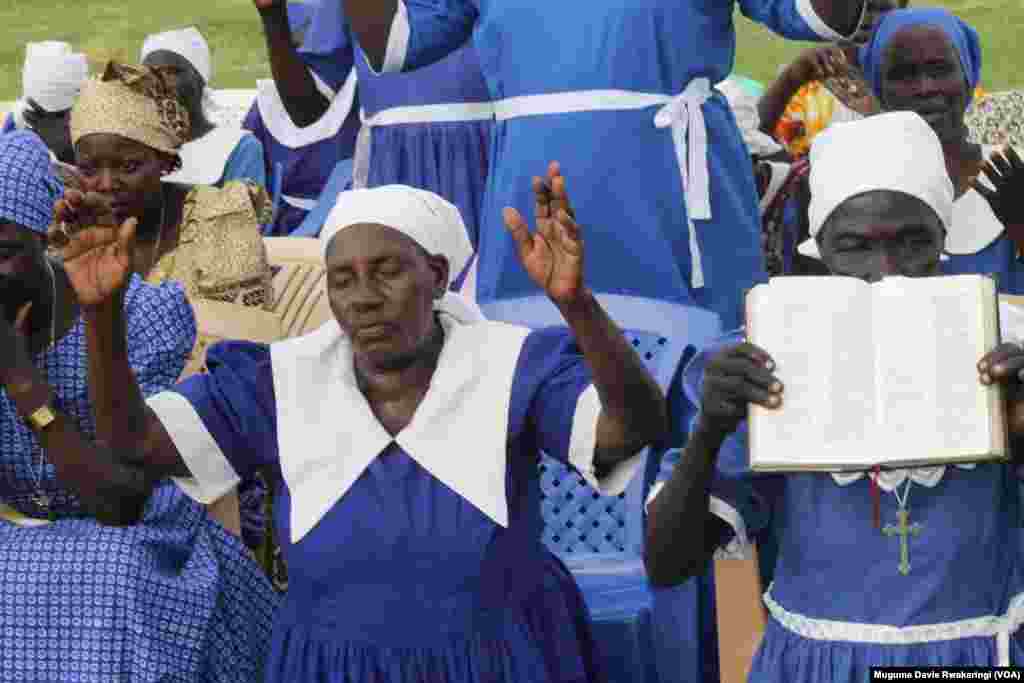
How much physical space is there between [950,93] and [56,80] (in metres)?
3.89

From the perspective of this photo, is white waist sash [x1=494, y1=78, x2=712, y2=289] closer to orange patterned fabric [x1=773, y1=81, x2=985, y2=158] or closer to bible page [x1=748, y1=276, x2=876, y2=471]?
bible page [x1=748, y1=276, x2=876, y2=471]

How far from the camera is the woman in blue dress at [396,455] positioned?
3947 mm

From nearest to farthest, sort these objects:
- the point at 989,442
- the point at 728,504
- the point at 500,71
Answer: the point at 989,442
the point at 728,504
the point at 500,71

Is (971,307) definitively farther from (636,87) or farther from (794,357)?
(636,87)

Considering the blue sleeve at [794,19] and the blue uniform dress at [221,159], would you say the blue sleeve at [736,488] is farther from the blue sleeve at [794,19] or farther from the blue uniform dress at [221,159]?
the blue uniform dress at [221,159]

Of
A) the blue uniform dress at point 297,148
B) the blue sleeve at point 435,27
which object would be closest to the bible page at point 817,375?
the blue sleeve at point 435,27

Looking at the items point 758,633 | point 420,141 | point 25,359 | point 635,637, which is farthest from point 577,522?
point 420,141

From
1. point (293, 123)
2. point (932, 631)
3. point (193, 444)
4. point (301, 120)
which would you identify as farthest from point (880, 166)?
point (293, 123)

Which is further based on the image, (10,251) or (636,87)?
(636,87)

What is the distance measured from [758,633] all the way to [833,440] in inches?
29.1

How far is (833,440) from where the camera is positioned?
3.38m

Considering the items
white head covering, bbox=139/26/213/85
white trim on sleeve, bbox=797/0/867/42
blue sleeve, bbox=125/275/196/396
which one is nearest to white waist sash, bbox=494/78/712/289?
white trim on sleeve, bbox=797/0/867/42

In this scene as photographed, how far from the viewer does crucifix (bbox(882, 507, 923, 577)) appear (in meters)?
3.58

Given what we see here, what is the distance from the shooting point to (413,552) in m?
3.94
